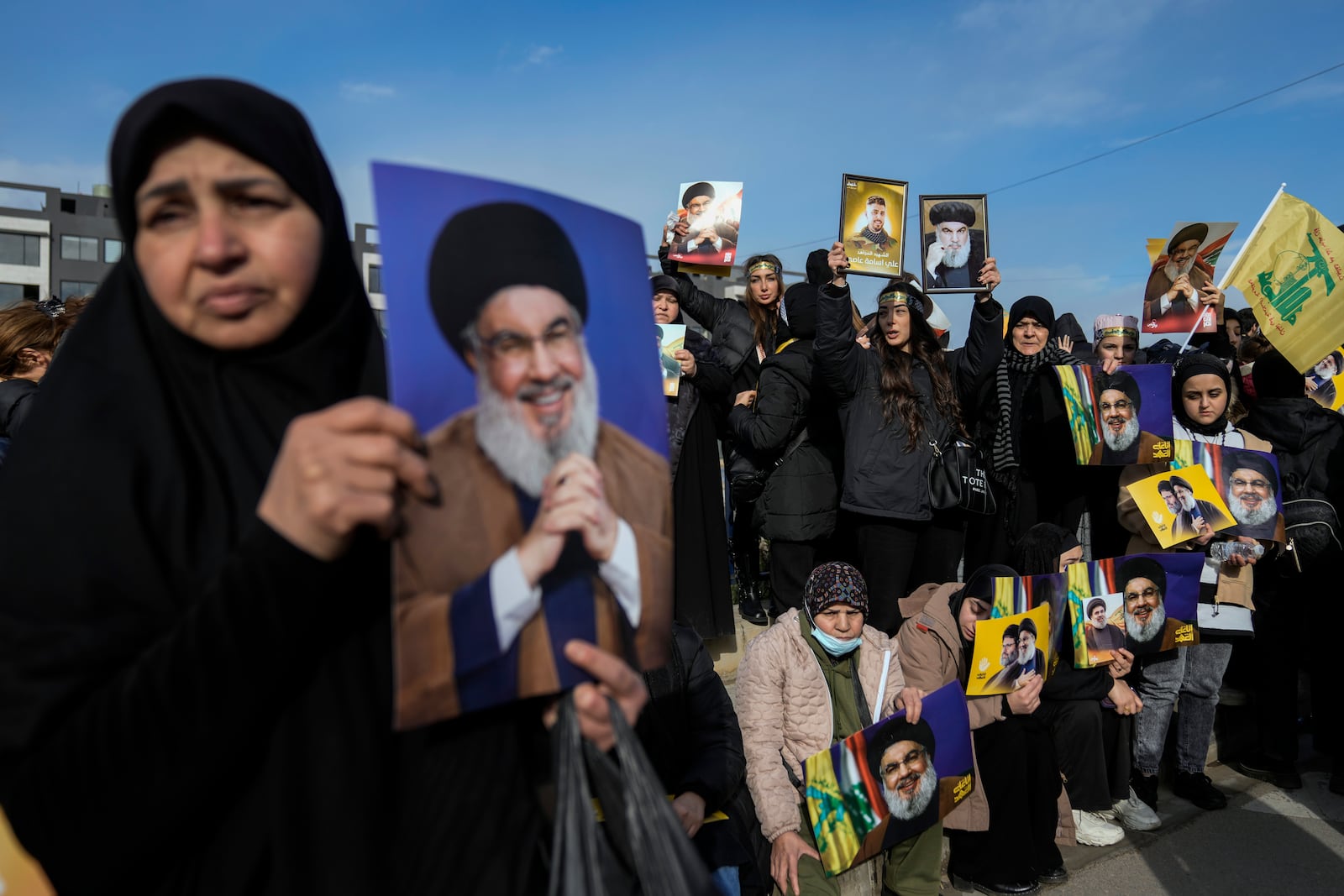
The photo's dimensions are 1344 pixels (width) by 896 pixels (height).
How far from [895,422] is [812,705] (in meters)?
1.62

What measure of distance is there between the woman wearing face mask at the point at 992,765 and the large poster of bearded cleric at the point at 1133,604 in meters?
0.50

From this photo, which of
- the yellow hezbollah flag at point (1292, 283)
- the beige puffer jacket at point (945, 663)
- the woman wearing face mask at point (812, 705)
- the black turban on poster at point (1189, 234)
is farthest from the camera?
the black turban on poster at point (1189, 234)

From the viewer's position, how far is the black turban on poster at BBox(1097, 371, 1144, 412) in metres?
5.02

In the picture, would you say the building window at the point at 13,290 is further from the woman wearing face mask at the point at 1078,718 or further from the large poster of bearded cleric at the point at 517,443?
the large poster of bearded cleric at the point at 517,443

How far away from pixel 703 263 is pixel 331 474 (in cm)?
463

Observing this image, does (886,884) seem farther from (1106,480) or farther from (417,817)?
(417,817)

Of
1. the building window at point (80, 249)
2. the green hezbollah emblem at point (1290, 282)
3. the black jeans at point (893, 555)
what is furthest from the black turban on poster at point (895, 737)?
the building window at point (80, 249)

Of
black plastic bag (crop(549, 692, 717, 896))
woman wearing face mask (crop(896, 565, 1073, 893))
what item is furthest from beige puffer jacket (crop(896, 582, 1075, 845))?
black plastic bag (crop(549, 692, 717, 896))

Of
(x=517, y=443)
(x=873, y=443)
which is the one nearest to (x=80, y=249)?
(x=873, y=443)

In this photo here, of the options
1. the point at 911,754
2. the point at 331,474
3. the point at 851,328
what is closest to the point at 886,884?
the point at 911,754

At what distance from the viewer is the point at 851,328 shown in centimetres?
488

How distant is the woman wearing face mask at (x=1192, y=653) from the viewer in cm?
545

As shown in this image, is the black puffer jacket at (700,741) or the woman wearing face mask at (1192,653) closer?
the black puffer jacket at (700,741)

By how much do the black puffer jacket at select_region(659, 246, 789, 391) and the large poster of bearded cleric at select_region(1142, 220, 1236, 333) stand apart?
8.80 feet
